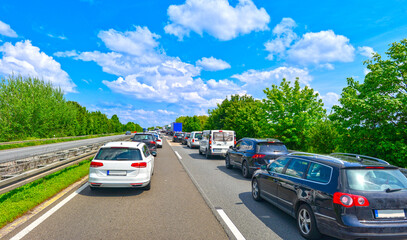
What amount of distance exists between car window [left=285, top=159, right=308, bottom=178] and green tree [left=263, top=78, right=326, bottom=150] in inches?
562

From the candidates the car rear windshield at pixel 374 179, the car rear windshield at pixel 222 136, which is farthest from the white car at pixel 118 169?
the car rear windshield at pixel 222 136

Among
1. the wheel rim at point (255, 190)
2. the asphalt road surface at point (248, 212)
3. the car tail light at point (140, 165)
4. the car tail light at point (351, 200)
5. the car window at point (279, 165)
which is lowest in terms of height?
the asphalt road surface at point (248, 212)

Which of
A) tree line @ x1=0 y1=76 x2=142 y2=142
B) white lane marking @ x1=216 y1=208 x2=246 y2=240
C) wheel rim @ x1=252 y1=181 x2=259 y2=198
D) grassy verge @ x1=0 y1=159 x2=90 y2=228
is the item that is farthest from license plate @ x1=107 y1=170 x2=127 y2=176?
tree line @ x1=0 y1=76 x2=142 y2=142

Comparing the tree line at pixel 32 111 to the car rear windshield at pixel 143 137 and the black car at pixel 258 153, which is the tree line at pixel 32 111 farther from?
the black car at pixel 258 153

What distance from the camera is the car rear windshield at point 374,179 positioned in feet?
12.9

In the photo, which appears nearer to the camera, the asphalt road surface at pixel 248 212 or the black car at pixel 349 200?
the black car at pixel 349 200

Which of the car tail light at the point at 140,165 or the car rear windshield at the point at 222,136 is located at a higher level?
the car rear windshield at the point at 222,136

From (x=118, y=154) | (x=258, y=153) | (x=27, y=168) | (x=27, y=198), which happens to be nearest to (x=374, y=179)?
(x=258, y=153)

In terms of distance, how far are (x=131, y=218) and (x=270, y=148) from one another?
6682mm

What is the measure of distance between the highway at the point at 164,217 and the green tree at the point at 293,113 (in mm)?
12623

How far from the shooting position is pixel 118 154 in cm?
743

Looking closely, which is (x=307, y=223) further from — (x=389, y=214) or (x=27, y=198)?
(x=27, y=198)

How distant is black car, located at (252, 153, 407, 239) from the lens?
12.2 ft

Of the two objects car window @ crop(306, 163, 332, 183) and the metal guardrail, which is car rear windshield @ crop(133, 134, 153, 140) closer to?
the metal guardrail
